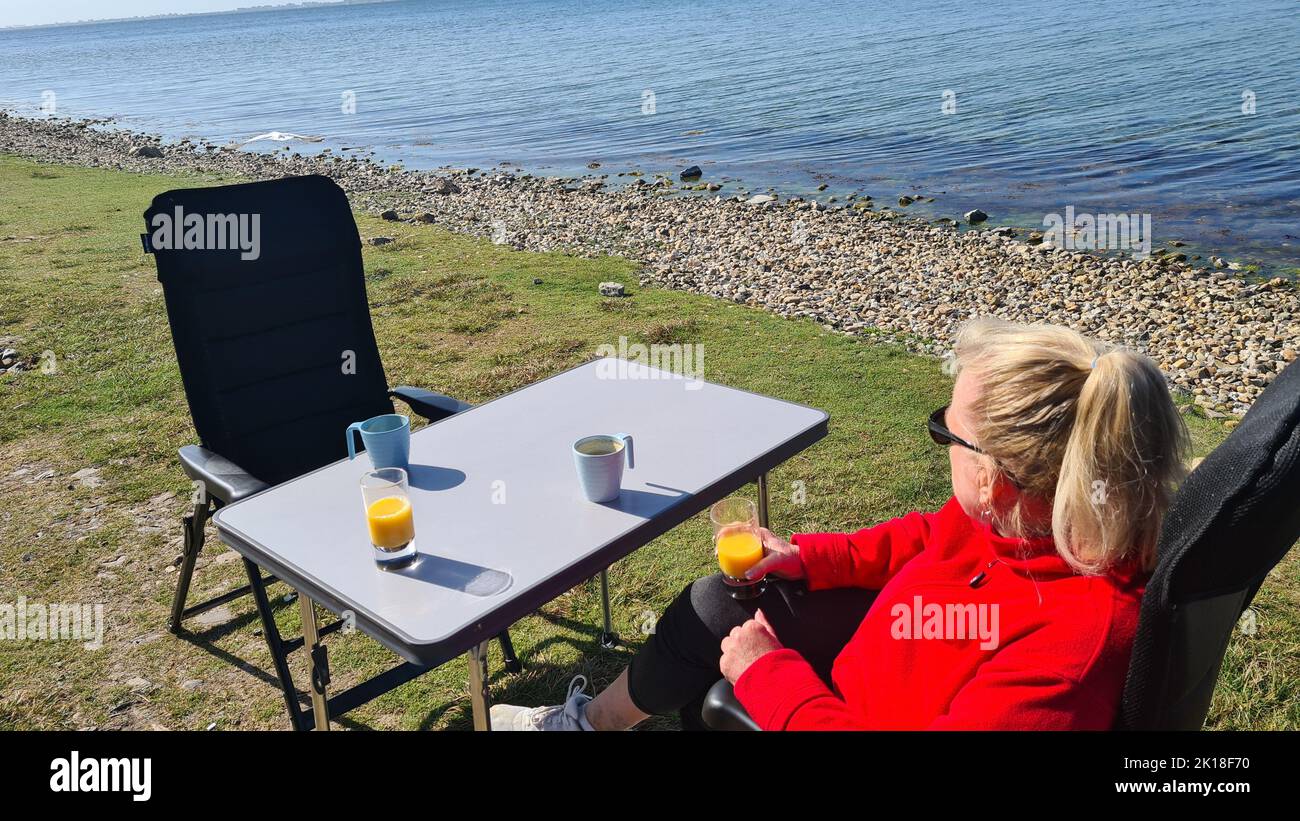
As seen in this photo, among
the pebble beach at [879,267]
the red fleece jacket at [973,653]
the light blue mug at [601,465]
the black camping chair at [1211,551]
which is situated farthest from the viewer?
the pebble beach at [879,267]

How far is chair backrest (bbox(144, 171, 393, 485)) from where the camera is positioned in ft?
11.6

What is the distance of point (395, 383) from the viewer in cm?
636

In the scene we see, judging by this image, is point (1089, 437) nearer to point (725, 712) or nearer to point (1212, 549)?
point (1212, 549)

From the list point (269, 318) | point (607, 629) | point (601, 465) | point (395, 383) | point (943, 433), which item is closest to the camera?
point (943, 433)

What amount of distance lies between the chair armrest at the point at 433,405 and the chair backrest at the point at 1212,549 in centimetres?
221

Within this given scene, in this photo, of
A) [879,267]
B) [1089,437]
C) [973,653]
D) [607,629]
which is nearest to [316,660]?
[607,629]

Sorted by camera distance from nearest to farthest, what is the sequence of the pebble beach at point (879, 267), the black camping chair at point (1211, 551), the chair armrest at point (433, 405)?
1. the black camping chair at point (1211, 551)
2. the chair armrest at point (433, 405)
3. the pebble beach at point (879, 267)

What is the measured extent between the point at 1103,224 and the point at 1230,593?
11.1 metres

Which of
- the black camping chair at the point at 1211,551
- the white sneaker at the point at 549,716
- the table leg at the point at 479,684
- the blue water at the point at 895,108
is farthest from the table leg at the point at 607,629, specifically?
the blue water at the point at 895,108

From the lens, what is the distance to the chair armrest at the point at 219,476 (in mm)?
2750

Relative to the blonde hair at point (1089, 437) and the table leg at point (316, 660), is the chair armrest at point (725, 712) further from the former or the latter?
the table leg at point (316, 660)

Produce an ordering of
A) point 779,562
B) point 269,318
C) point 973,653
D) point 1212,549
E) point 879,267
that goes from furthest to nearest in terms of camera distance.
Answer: point 879,267 → point 269,318 → point 779,562 → point 973,653 → point 1212,549

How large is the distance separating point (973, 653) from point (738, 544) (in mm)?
767
